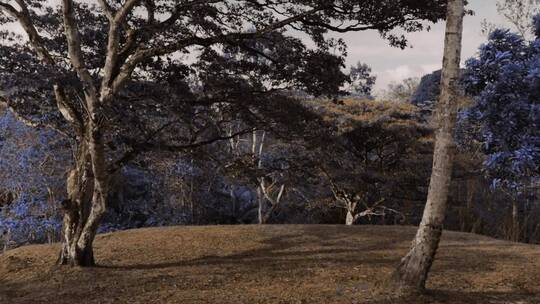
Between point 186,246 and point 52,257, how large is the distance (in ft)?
7.95

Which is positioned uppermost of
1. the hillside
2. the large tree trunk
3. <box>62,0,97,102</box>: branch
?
<box>62,0,97,102</box>: branch

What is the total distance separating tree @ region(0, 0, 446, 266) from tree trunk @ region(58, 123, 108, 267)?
0.05 ft

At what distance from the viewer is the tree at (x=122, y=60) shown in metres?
6.90

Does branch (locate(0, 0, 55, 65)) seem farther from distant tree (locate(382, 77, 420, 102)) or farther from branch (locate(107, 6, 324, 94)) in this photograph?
distant tree (locate(382, 77, 420, 102))

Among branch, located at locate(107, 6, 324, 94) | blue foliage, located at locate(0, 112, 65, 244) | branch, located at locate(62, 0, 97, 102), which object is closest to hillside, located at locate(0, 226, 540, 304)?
branch, located at locate(62, 0, 97, 102)

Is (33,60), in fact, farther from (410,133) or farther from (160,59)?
(410,133)

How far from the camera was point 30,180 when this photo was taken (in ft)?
45.4

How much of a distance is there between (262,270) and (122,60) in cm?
391

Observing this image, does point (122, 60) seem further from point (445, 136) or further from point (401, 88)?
point (401, 88)

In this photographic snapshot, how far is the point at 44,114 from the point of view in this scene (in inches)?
341

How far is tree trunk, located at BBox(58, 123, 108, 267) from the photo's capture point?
7316 mm

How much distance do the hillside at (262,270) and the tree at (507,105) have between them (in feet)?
5.19

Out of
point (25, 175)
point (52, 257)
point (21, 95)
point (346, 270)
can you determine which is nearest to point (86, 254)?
point (52, 257)

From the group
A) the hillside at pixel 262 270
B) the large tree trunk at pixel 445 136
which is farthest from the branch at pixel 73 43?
the large tree trunk at pixel 445 136
